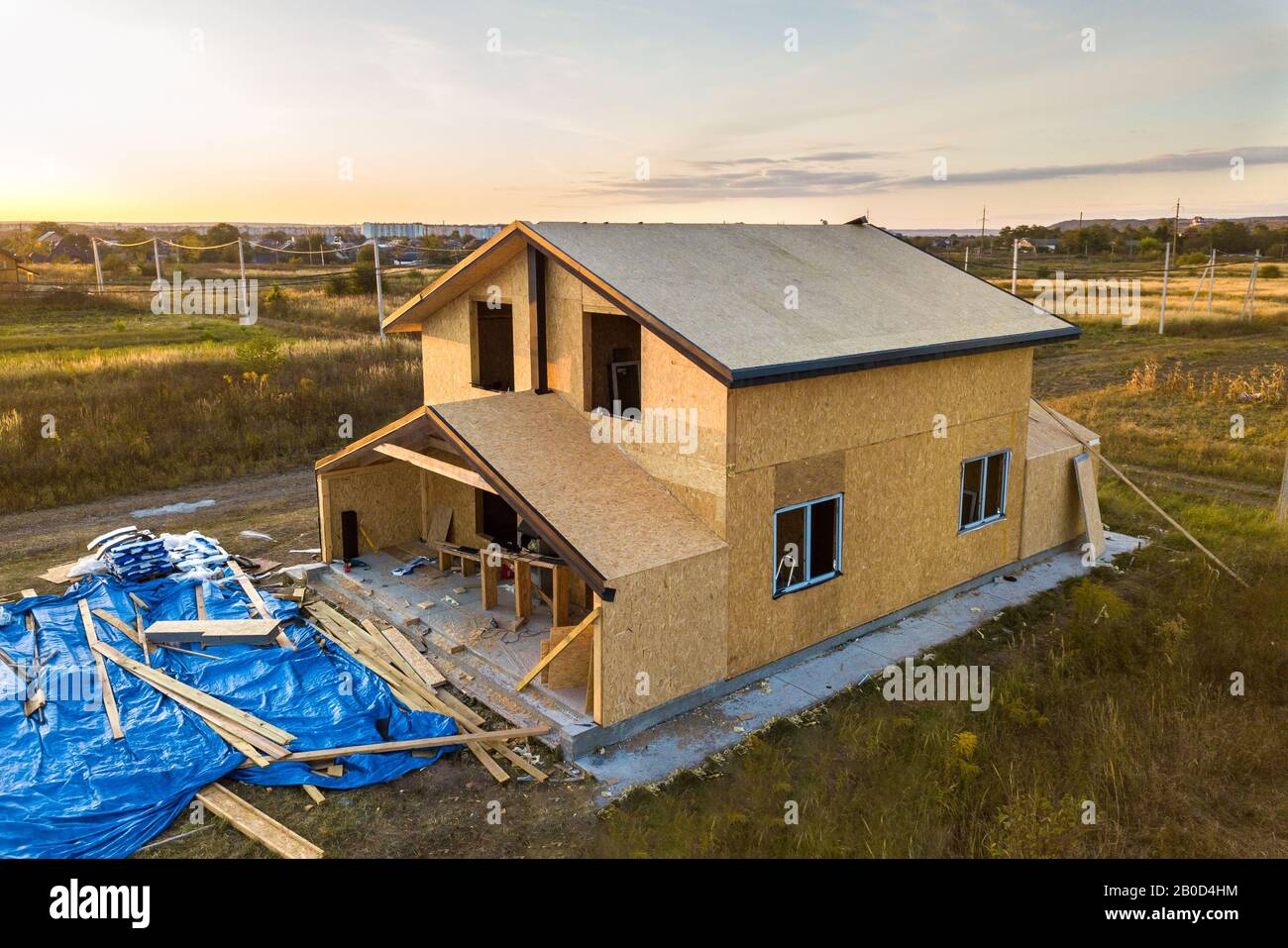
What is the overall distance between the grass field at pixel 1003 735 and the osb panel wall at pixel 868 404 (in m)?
2.96

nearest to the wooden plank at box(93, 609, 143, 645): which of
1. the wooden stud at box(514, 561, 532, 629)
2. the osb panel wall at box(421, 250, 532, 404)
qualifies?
the wooden stud at box(514, 561, 532, 629)

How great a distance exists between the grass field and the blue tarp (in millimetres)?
464

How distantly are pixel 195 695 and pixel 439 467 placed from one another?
12.5 feet

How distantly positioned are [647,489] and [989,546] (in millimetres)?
6287

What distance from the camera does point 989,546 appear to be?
14.1m

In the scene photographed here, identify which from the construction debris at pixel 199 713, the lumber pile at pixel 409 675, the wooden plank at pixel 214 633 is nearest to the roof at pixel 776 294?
the lumber pile at pixel 409 675

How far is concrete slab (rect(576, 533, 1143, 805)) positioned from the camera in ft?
30.1

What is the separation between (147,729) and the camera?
963cm

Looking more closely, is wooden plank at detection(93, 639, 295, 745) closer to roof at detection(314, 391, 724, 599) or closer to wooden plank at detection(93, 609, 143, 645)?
wooden plank at detection(93, 609, 143, 645)

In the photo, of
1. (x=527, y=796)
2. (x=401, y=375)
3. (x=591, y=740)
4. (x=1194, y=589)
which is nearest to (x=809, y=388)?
(x=591, y=740)

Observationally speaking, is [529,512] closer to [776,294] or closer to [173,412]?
[776,294]

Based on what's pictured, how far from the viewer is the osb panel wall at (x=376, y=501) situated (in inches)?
562

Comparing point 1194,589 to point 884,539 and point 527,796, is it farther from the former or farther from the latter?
point 527,796

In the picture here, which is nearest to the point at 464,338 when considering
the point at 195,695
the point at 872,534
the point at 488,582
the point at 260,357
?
the point at 488,582
